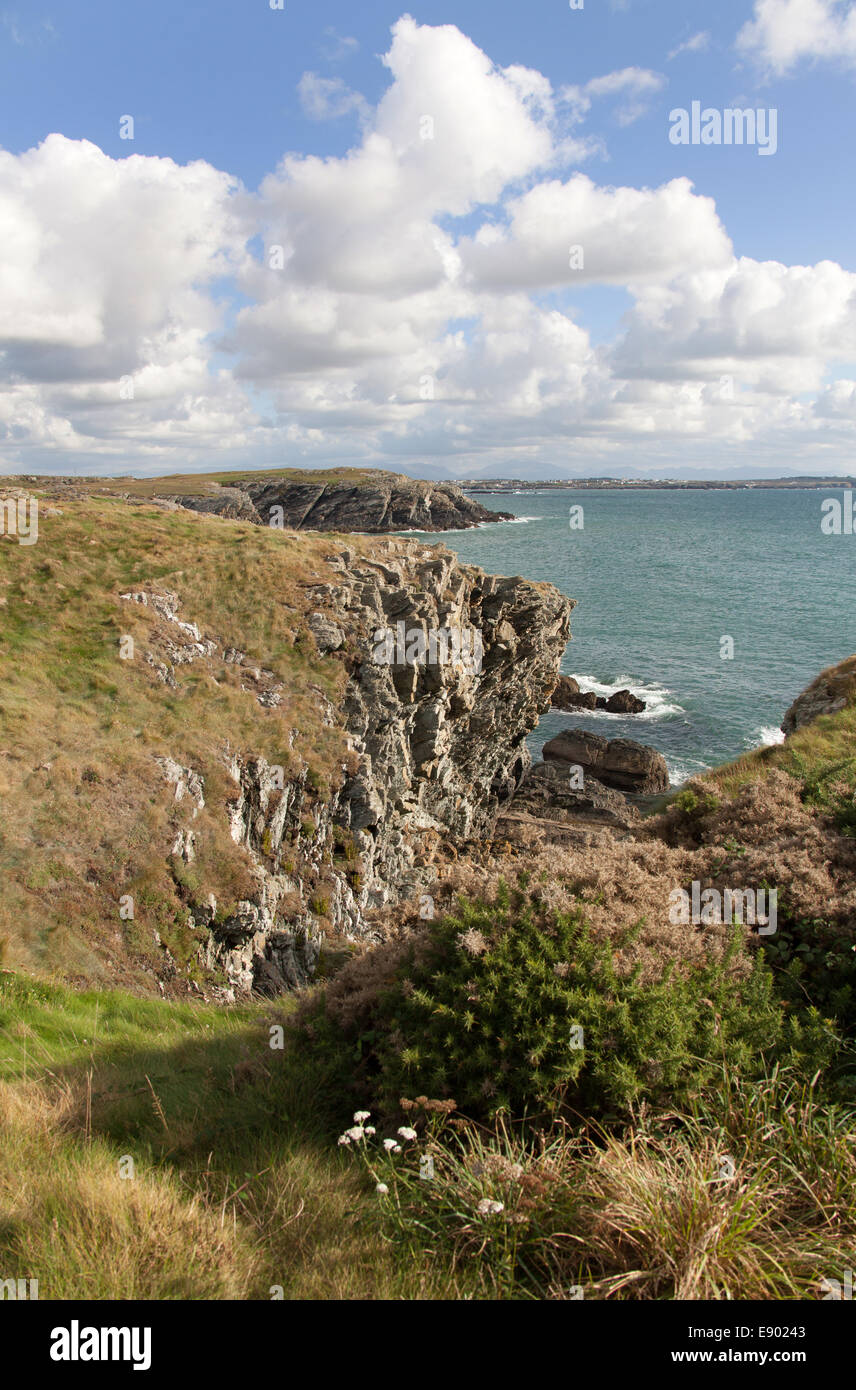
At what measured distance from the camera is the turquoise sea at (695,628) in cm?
5509

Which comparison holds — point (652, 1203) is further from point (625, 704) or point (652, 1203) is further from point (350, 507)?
point (350, 507)

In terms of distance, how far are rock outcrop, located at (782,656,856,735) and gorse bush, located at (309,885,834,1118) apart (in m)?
19.2

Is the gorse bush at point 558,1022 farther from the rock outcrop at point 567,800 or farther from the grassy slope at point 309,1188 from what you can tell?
the rock outcrop at point 567,800

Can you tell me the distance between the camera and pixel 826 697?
81.5 ft

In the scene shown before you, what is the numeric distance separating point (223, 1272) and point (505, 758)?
1699 inches

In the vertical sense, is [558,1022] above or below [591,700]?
above

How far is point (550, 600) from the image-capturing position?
160 ft

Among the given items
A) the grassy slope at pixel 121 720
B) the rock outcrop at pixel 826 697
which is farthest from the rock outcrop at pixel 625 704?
the rock outcrop at pixel 826 697

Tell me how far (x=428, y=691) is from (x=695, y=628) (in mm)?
57051

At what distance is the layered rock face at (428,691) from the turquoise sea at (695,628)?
1020 centimetres

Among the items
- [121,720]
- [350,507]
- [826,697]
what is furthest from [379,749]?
[350,507]

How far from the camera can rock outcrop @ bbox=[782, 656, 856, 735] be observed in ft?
76.6

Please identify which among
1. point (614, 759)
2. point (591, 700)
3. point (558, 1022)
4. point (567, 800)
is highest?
point (558, 1022)
